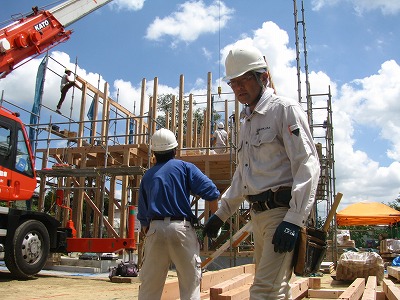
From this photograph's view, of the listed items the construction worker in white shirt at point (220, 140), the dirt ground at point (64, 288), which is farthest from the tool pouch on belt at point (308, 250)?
the construction worker in white shirt at point (220, 140)

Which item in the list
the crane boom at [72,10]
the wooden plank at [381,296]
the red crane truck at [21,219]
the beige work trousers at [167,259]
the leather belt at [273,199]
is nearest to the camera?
the leather belt at [273,199]

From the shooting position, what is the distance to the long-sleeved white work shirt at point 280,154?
2.19 metres

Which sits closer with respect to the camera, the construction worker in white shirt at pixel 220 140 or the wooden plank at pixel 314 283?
the wooden plank at pixel 314 283

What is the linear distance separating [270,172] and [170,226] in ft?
3.63

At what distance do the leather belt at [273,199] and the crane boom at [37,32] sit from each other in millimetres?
8621

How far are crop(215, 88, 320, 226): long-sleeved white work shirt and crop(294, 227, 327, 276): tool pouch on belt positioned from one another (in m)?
0.11

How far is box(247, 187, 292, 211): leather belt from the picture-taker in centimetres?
229

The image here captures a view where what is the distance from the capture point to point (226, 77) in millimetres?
2598

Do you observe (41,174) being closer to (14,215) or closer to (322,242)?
(14,215)

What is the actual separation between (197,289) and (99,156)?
34.6 feet

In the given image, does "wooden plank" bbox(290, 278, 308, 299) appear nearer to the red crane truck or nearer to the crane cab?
the red crane truck

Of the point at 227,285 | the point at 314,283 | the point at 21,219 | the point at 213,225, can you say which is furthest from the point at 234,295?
the point at 21,219

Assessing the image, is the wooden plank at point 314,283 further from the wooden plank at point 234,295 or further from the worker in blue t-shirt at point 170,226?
the worker in blue t-shirt at point 170,226

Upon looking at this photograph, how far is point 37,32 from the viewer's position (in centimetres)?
1034
